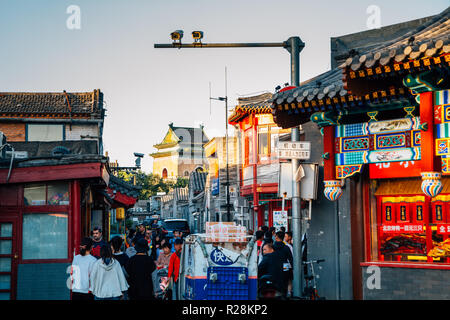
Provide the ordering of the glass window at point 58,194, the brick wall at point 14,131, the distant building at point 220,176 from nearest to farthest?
the glass window at point 58,194 → the distant building at point 220,176 → the brick wall at point 14,131

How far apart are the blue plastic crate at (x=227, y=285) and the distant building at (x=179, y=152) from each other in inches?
3373

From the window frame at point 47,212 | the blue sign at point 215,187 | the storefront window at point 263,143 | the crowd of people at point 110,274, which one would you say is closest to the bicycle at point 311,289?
the crowd of people at point 110,274

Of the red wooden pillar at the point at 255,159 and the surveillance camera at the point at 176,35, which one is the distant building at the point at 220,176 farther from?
the surveillance camera at the point at 176,35

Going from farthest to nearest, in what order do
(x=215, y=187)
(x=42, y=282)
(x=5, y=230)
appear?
(x=215, y=187) < (x=5, y=230) < (x=42, y=282)

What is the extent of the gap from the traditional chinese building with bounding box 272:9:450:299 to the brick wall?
31542 millimetres

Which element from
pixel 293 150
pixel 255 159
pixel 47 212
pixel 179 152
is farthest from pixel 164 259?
pixel 179 152

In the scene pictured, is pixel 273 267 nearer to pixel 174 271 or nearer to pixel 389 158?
pixel 174 271

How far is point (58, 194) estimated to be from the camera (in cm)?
1388

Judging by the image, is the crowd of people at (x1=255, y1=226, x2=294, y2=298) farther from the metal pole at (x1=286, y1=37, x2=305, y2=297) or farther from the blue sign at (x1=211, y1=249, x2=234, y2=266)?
the blue sign at (x1=211, y1=249, x2=234, y2=266)

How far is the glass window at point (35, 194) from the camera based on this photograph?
45.0ft

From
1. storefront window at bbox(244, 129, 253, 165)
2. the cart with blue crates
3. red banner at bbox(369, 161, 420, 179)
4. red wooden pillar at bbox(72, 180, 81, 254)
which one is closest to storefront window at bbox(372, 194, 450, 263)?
red banner at bbox(369, 161, 420, 179)

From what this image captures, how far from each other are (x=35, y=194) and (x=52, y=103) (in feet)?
101

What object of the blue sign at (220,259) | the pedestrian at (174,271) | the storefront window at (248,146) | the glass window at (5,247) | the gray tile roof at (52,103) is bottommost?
the pedestrian at (174,271)

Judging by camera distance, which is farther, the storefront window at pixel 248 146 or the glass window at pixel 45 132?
the glass window at pixel 45 132
